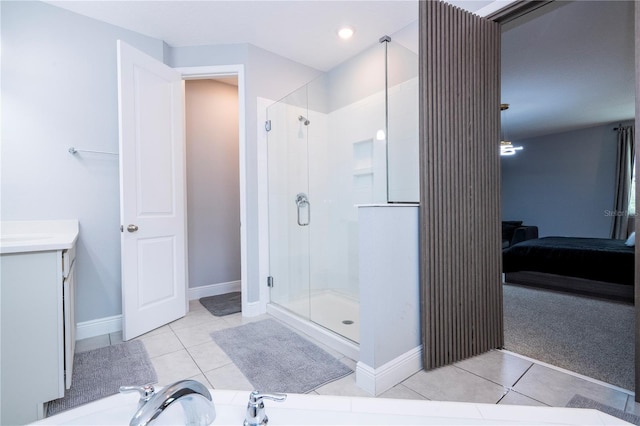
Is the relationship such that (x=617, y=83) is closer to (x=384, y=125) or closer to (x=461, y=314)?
(x=384, y=125)

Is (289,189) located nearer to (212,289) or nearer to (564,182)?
(212,289)

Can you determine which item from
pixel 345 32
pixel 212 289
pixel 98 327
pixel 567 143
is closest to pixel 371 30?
pixel 345 32

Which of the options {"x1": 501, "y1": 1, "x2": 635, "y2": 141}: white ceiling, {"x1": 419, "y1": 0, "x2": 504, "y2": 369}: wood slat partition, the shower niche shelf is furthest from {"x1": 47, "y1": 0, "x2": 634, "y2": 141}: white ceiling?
the shower niche shelf

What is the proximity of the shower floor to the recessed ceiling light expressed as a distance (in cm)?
237

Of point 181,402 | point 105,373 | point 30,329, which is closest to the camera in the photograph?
point 181,402

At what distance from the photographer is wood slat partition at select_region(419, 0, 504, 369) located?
68.5 inches

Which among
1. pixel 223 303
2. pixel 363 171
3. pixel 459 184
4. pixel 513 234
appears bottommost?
pixel 223 303

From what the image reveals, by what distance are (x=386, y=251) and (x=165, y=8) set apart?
2.45 m

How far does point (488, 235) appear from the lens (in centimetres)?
204

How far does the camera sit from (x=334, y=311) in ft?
8.55

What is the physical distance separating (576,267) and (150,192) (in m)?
4.49

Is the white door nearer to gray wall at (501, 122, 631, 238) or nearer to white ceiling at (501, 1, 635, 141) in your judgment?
white ceiling at (501, 1, 635, 141)

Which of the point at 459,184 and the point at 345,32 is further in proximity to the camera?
the point at 345,32

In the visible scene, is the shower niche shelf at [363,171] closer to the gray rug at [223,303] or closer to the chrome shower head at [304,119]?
the chrome shower head at [304,119]
